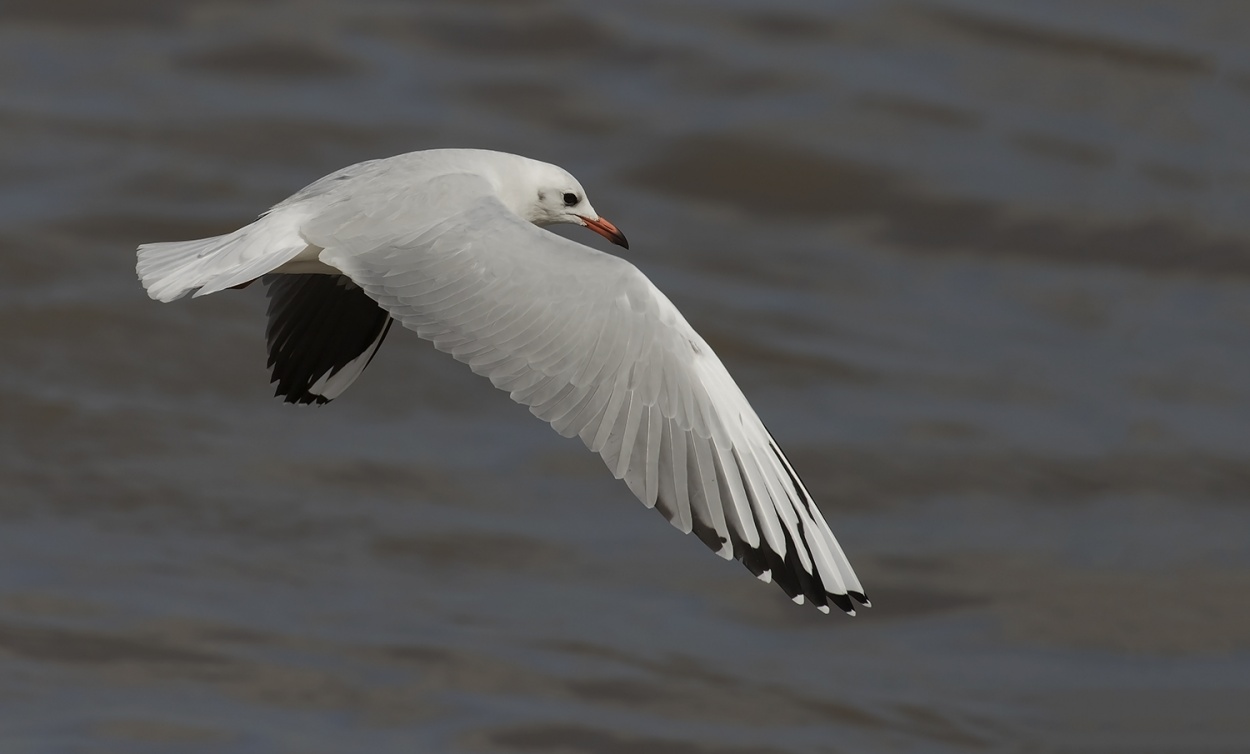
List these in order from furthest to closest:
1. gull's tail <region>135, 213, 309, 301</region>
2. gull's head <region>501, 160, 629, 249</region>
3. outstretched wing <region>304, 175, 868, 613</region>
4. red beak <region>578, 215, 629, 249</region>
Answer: red beak <region>578, 215, 629, 249</region>, gull's head <region>501, 160, 629, 249</region>, gull's tail <region>135, 213, 309, 301</region>, outstretched wing <region>304, 175, 868, 613</region>

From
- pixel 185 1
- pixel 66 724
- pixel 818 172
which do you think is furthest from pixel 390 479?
pixel 185 1

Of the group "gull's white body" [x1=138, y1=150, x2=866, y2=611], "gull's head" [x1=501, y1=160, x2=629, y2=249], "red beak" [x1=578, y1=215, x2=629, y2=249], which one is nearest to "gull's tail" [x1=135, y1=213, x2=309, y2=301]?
"gull's white body" [x1=138, y1=150, x2=866, y2=611]

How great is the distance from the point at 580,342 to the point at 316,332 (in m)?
1.86

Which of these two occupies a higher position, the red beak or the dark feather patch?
the red beak

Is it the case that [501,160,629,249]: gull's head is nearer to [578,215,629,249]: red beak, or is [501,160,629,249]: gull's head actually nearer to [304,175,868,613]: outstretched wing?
[578,215,629,249]: red beak

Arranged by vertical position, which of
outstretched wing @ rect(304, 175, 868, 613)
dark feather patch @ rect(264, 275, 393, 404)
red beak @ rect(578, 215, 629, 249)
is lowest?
outstretched wing @ rect(304, 175, 868, 613)

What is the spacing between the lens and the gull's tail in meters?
5.76

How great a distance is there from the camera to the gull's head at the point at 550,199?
22.5 feet

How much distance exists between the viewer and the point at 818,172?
667 inches

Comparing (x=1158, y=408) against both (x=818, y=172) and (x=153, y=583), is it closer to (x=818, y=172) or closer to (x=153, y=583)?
(x=818, y=172)

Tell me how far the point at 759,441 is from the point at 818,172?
11.7m

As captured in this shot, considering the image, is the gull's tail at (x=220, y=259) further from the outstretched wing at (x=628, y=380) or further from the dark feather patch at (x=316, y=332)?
the dark feather patch at (x=316, y=332)

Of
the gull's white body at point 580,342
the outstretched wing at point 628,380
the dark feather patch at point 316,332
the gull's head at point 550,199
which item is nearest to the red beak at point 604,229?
the gull's head at point 550,199

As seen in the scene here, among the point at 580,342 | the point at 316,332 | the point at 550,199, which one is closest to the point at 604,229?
the point at 550,199
